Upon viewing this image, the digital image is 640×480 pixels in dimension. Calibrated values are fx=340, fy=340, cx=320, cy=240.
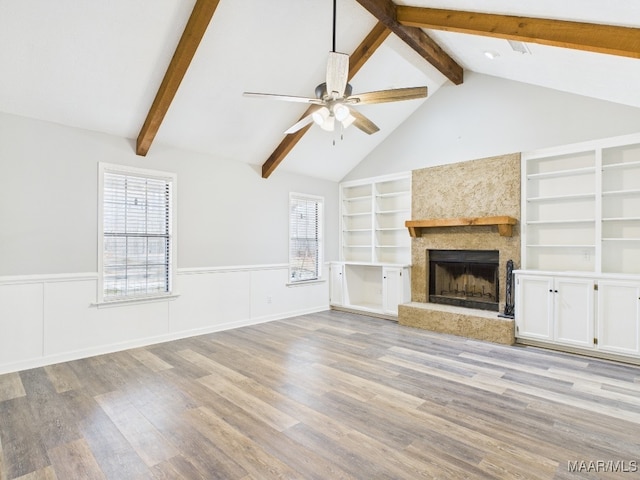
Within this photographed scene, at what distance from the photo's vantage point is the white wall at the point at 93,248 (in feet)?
12.3

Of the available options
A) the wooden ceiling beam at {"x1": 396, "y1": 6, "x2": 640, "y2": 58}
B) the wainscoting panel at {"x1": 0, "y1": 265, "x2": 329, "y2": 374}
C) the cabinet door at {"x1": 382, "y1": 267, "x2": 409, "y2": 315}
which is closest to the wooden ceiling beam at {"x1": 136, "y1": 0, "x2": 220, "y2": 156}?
the wainscoting panel at {"x1": 0, "y1": 265, "x2": 329, "y2": 374}

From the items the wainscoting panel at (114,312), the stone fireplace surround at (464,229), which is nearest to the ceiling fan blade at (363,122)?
the stone fireplace surround at (464,229)

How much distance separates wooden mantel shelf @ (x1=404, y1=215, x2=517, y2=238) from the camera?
4949 millimetres

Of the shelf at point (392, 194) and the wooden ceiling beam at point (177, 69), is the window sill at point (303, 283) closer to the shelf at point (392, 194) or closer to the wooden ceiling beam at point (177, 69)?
the shelf at point (392, 194)

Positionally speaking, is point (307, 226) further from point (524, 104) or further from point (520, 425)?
point (520, 425)

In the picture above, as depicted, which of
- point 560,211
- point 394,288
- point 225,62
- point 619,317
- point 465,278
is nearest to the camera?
point 619,317

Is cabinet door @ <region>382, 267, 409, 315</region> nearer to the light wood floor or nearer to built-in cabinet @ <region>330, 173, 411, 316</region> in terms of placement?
built-in cabinet @ <region>330, 173, 411, 316</region>

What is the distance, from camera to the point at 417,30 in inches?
175

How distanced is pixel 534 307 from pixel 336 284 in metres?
3.63

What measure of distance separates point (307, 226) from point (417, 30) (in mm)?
3851

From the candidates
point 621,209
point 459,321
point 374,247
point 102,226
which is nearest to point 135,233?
point 102,226

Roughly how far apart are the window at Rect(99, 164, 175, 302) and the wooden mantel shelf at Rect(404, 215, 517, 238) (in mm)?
3969

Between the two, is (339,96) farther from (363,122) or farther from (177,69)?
(177,69)

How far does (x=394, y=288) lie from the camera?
6.18 meters
